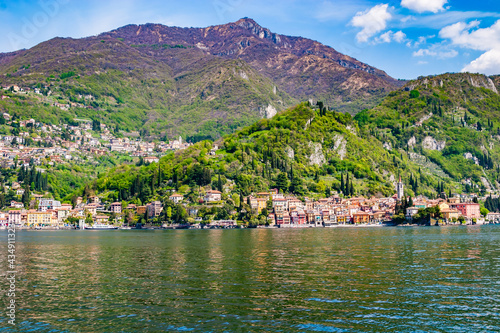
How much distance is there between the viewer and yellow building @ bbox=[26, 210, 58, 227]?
153 meters

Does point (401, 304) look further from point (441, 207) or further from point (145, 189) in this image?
point (145, 189)

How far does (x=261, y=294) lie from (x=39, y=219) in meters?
142

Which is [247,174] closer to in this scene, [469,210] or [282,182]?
[282,182]

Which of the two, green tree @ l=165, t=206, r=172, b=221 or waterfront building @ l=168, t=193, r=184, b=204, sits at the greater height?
waterfront building @ l=168, t=193, r=184, b=204

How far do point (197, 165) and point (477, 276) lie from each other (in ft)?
419

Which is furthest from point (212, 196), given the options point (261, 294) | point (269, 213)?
point (261, 294)

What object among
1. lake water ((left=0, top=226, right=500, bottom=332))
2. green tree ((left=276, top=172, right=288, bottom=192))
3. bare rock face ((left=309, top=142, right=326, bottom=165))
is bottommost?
lake water ((left=0, top=226, right=500, bottom=332))

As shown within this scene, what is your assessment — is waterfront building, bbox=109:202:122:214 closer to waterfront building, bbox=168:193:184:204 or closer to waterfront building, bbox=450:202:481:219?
waterfront building, bbox=168:193:184:204

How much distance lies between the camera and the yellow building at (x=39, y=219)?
15312 cm

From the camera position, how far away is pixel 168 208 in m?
138

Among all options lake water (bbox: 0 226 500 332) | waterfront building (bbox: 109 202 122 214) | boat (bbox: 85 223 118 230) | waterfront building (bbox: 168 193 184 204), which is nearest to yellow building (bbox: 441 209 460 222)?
waterfront building (bbox: 168 193 184 204)

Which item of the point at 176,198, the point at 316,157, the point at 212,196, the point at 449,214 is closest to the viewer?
the point at 449,214

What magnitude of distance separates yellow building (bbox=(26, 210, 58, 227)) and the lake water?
114 meters

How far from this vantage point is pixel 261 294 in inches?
1145
